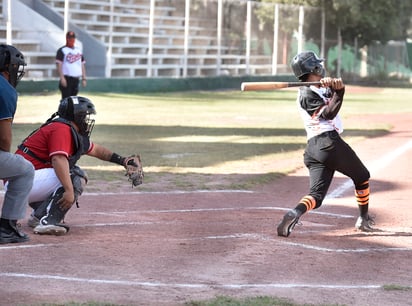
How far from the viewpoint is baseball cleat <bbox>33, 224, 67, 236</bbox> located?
8.30 m

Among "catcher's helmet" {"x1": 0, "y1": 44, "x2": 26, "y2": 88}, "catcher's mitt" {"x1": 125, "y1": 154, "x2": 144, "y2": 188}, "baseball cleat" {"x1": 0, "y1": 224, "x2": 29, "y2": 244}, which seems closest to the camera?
"catcher's helmet" {"x1": 0, "y1": 44, "x2": 26, "y2": 88}

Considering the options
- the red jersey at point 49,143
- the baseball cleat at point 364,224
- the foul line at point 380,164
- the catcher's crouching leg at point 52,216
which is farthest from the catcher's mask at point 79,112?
the foul line at point 380,164

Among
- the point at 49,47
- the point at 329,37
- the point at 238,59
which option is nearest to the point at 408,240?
the point at 49,47

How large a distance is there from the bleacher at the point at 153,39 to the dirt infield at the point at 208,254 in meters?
20.9

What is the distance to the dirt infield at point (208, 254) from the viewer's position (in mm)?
6402

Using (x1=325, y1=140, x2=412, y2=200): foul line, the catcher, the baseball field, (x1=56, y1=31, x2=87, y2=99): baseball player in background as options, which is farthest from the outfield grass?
the catcher

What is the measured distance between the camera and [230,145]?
17.4m

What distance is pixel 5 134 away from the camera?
296 inches

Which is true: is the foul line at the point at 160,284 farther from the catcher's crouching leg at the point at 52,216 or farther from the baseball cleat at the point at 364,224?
the baseball cleat at the point at 364,224

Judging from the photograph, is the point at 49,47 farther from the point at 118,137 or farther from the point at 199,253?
the point at 199,253

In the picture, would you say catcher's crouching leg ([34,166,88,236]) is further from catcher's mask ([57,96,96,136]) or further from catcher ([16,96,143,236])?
catcher's mask ([57,96,96,136])

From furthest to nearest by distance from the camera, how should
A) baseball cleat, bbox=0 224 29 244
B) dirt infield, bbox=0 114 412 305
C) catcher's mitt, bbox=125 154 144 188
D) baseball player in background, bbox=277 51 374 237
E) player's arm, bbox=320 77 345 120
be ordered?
catcher's mitt, bbox=125 154 144 188 < baseball player in background, bbox=277 51 374 237 < player's arm, bbox=320 77 345 120 < baseball cleat, bbox=0 224 29 244 < dirt infield, bbox=0 114 412 305

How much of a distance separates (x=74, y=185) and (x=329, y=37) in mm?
38760

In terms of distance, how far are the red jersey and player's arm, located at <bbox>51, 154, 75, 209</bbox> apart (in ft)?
0.14
